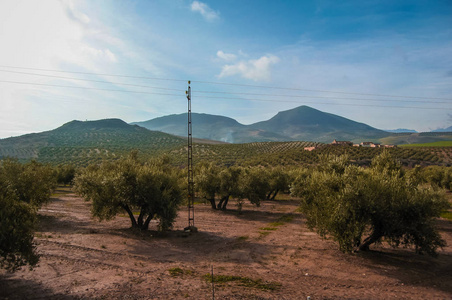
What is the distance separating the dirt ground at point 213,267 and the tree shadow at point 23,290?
37 mm

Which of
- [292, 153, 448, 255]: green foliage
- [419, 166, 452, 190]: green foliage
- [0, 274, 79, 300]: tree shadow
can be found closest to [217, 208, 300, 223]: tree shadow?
[292, 153, 448, 255]: green foliage

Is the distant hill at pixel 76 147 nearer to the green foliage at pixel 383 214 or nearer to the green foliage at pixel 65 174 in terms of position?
the green foliage at pixel 65 174

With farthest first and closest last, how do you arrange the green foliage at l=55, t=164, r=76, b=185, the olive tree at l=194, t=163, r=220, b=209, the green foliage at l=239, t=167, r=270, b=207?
the green foliage at l=55, t=164, r=76, b=185 < the green foliage at l=239, t=167, r=270, b=207 < the olive tree at l=194, t=163, r=220, b=209

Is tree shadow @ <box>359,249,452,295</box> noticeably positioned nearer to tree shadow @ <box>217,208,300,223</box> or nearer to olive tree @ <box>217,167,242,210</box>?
tree shadow @ <box>217,208,300,223</box>

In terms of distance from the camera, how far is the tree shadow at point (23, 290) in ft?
34.8

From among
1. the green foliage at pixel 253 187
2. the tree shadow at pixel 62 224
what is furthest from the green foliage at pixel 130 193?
the green foliage at pixel 253 187

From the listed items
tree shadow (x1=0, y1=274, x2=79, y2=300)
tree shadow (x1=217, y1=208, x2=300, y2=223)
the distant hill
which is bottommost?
tree shadow (x1=217, y1=208, x2=300, y2=223)

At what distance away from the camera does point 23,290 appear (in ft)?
36.5

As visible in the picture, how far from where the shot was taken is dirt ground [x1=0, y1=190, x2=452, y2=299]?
11656 mm

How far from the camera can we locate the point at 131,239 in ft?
65.9

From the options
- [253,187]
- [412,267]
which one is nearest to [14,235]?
[412,267]

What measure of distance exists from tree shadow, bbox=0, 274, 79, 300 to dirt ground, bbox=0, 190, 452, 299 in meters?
0.04

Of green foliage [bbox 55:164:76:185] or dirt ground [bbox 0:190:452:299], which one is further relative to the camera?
green foliage [bbox 55:164:76:185]

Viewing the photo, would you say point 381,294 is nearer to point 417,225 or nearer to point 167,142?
point 417,225
